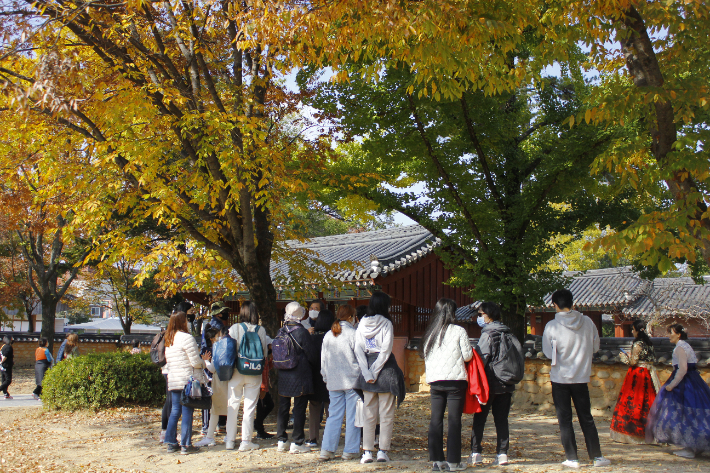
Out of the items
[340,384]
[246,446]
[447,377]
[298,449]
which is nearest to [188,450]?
[246,446]

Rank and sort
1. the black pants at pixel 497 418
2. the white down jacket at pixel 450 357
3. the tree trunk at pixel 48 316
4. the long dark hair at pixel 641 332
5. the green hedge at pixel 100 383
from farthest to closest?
the tree trunk at pixel 48 316 < the green hedge at pixel 100 383 < the long dark hair at pixel 641 332 < the black pants at pixel 497 418 < the white down jacket at pixel 450 357

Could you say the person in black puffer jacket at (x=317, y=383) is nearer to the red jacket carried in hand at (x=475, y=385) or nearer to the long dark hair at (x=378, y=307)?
the long dark hair at (x=378, y=307)

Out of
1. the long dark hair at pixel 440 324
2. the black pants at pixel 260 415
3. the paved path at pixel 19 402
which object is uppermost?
the long dark hair at pixel 440 324

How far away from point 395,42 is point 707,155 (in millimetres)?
3238

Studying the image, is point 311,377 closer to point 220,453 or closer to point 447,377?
point 220,453

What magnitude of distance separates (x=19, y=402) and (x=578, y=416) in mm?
11537

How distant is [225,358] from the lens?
20.1 ft

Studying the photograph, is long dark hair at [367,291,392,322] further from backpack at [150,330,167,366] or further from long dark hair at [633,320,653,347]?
long dark hair at [633,320,653,347]

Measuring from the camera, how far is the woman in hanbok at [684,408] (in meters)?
6.12

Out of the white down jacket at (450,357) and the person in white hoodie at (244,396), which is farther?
the person in white hoodie at (244,396)

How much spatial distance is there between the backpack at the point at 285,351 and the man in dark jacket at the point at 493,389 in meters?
2.04

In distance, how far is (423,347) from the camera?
546cm

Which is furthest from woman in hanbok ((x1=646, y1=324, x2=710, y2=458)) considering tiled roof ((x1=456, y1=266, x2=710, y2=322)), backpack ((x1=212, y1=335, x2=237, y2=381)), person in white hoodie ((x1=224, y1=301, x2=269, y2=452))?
tiled roof ((x1=456, y1=266, x2=710, y2=322))

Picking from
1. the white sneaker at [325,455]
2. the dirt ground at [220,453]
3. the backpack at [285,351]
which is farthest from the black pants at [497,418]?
the backpack at [285,351]
